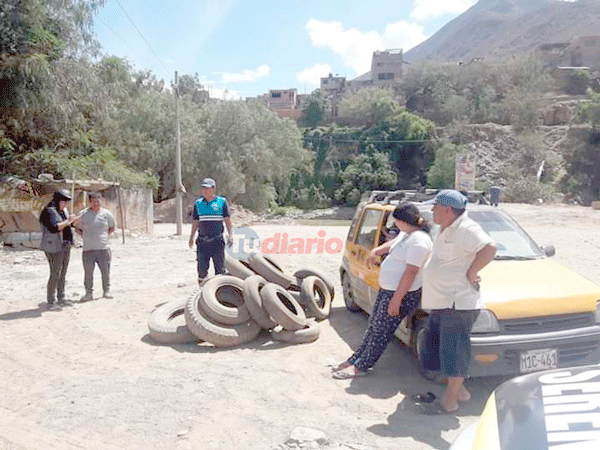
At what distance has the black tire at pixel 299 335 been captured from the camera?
630 centimetres

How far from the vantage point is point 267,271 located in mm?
7562

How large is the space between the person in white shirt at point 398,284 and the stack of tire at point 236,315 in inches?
48.0

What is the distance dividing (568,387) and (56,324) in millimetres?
6887

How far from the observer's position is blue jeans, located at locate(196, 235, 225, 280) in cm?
773

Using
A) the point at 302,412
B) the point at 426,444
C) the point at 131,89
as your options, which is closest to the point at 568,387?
the point at 426,444

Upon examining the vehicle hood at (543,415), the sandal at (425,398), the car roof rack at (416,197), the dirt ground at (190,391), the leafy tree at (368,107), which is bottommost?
the dirt ground at (190,391)

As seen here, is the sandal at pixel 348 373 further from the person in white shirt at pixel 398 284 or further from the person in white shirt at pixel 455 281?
the person in white shirt at pixel 455 281

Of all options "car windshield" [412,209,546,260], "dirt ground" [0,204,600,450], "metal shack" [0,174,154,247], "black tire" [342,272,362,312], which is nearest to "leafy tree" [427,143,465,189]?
"metal shack" [0,174,154,247]

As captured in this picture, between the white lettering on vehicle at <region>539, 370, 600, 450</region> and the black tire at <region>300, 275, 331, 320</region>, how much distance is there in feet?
17.2

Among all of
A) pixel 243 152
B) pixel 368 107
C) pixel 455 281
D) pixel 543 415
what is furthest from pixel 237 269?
pixel 368 107

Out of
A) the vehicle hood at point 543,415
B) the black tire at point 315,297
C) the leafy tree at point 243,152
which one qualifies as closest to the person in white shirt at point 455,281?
the vehicle hood at point 543,415

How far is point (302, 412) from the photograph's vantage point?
449 cm

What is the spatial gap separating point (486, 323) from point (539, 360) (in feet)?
1.74

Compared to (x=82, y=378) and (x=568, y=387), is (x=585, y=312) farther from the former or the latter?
(x=82, y=378)
